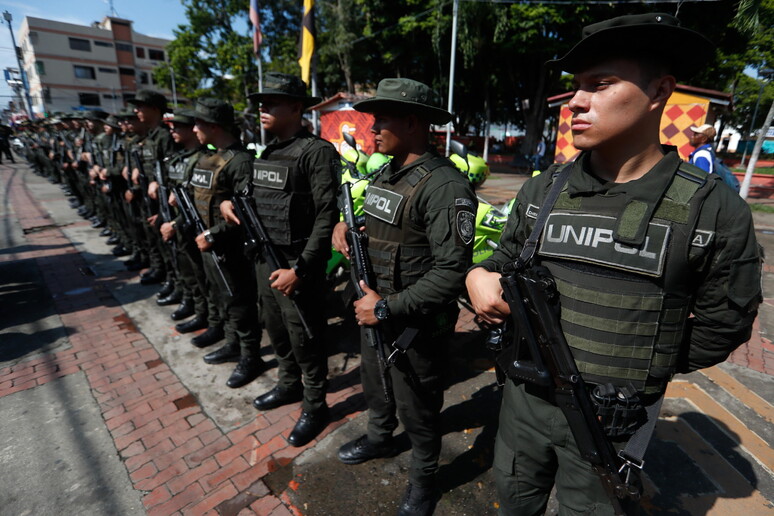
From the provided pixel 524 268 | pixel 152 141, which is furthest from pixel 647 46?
pixel 152 141

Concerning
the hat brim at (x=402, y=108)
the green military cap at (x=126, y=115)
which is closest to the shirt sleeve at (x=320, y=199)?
the hat brim at (x=402, y=108)

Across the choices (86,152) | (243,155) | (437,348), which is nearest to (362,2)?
(86,152)

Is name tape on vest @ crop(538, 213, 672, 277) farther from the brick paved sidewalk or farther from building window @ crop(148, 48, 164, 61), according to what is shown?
building window @ crop(148, 48, 164, 61)

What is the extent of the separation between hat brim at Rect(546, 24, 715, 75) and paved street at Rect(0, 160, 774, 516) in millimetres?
2383

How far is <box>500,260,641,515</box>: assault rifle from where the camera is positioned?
129cm

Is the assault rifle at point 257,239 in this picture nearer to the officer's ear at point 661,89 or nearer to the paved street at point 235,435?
the paved street at point 235,435

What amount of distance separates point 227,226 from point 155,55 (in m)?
69.1

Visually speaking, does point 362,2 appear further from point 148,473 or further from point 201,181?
point 148,473

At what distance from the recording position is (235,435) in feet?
9.70

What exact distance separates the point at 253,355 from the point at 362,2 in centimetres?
2473

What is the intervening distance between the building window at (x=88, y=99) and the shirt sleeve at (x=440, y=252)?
6447cm

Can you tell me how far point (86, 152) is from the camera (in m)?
8.22

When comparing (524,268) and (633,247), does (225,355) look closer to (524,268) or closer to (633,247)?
(524,268)

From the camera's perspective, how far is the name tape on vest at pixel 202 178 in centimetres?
346
